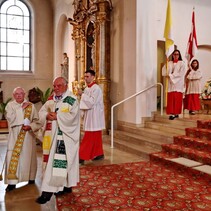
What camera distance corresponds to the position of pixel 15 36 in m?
14.4

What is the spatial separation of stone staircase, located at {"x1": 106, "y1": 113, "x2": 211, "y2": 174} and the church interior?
0.06 feet

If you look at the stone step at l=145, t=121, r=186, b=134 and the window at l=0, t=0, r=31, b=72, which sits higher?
the window at l=0, t=0, r=31, b=72

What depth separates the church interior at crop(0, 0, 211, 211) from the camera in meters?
4.14

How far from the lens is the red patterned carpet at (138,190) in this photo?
12.2ft

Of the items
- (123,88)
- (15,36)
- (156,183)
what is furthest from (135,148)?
(15,36)

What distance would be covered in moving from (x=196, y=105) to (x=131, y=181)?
4.38 meters

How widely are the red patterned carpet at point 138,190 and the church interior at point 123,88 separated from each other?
0.01 m

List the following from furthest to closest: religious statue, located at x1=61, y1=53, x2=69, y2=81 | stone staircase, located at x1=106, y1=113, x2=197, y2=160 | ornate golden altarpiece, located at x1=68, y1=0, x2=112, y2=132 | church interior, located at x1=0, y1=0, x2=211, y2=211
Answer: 1. religious statue, located at x1=61, y1=53, x2=69, y2=81
2. ornate golden altarpiece, located at x1=68, y1=0, x2=112, y2=132
3. stone staircase, located at x1=106, y1=113, x2=197, y2=160
4. church interior, located at x1=0, y1=0, x2=211, y2=211

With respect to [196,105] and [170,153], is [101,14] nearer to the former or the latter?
[196,105]

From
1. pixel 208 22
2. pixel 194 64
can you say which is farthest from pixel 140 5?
pixel 208 22

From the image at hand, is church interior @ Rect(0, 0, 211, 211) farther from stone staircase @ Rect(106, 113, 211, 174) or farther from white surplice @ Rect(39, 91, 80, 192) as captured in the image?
white surplice @ Rect(39, 91, 80, 192)

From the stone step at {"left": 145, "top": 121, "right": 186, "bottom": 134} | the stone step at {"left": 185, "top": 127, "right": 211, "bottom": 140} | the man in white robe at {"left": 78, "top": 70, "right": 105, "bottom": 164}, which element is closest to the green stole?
the man in white robe at {"left": 78, "top": 70, "right": 105, "bottom": 164}

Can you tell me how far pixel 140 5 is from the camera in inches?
322

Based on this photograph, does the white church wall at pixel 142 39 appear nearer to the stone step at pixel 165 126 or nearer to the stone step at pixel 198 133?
the stone step at pixel 165 126
